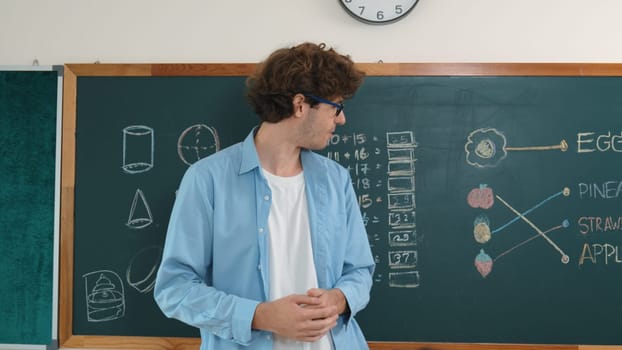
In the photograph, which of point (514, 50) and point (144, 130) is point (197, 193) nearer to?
point (144, 130)

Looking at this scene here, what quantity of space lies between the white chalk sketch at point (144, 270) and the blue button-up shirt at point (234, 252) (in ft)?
1.88

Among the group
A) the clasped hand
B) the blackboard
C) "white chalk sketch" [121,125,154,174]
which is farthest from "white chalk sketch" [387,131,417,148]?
the blackboard

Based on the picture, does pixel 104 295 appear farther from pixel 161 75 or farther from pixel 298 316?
pixel 298 316

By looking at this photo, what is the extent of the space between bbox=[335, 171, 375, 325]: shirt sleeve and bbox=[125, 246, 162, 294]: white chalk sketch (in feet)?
2.79

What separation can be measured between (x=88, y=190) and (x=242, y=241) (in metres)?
0.93

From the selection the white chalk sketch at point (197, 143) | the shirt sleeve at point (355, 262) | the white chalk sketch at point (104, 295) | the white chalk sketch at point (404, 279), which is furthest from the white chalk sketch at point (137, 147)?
the white chalk sketch at point (404, 279)

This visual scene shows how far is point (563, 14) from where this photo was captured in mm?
2035

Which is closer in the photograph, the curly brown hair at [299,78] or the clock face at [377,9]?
the curly brown hair at [299,78]

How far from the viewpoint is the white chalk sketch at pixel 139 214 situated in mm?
1994

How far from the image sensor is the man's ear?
4.78ft


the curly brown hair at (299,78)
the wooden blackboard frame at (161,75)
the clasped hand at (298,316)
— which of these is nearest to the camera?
the clasped hand at (298,316)

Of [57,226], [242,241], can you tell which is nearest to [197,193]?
[242,241]

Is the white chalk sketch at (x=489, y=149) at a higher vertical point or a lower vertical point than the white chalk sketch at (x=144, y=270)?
higher

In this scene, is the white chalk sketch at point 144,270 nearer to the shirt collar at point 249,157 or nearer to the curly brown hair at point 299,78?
the shirt collar at point 249,157
